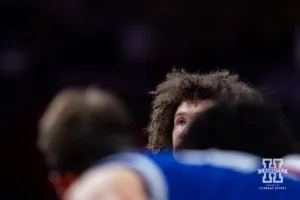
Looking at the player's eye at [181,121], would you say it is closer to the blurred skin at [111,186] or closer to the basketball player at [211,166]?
the basketball player at [211,166]

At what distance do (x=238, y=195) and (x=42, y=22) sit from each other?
15.9 ft

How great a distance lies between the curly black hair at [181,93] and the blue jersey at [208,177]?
78cm

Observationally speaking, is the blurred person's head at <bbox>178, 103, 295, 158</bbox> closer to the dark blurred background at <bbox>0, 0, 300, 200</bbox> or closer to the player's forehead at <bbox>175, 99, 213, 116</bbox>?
the player's forehead at <bbox>175, 99, 213, 116</bbox>

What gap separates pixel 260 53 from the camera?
6312mm

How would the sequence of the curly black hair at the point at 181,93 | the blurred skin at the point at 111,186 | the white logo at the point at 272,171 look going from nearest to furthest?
the blurred skin at the point at 111,186 < the white logo at the point at 272,171 < the curly black hair at the point at 181,93

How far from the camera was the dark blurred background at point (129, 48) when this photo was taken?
5559 millimetres

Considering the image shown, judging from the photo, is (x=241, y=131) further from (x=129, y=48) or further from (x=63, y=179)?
(x=129, y=48)

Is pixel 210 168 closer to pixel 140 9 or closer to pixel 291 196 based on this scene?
pixel 291 196

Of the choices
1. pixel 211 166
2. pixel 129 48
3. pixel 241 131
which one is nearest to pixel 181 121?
pixel 241 131

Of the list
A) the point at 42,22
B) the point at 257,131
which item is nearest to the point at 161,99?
the point at 257,131

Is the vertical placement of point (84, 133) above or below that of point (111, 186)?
above

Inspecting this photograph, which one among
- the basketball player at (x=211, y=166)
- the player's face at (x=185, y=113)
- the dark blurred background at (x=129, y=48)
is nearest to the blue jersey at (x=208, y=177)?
the basketball player at (x=211, y=166)

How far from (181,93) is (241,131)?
82 centimetres

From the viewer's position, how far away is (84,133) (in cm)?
142
